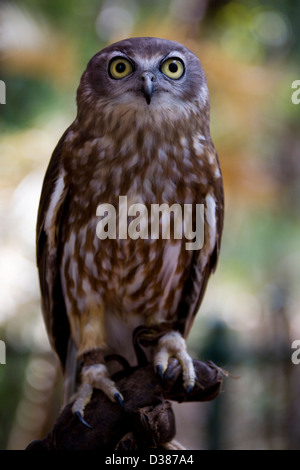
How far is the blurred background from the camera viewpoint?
7.32 ft

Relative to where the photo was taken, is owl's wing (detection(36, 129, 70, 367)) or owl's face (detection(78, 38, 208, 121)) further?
owl's wing (detection(36, 129, 70, 367))

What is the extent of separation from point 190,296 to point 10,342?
1.36 metres

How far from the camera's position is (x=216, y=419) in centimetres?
246

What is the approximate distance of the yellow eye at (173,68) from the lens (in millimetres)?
1099

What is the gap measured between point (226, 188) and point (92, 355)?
1338 mm

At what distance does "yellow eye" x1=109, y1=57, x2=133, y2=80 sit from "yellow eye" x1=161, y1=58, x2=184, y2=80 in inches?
2.7

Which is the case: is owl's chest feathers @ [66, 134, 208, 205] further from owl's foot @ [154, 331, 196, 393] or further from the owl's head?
owl's foot @ [154, 331, 196, 393]

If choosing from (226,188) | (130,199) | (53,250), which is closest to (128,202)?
(130,199)

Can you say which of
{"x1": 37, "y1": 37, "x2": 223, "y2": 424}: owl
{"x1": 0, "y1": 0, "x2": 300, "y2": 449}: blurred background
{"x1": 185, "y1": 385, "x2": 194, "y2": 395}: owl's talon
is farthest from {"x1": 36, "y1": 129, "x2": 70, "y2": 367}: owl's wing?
{"x1": 0, "y1": 0, "x2": 300, "y2": 449}: blurred background

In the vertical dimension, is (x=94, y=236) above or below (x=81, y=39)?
below

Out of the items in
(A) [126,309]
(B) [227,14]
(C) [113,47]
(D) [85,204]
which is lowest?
(A) [126,309]

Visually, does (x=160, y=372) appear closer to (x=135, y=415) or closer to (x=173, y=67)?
(x=135, y=415)
